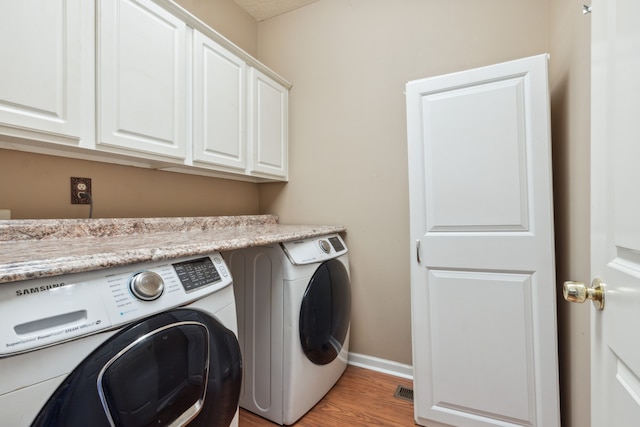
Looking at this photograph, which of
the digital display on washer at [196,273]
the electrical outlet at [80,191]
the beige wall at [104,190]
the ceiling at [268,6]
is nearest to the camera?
the digital display on washer at [196,273]

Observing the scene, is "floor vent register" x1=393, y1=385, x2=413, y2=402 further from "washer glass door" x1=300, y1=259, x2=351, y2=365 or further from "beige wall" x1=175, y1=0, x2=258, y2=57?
"beige wall" x1=175, y1=0, x2=258, y2=57

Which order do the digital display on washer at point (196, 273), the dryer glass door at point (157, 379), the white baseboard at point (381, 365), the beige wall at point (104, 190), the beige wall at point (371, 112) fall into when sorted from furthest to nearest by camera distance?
the white baseboard at point (381, 365) → the beige wall at point (371, 112) → the beige wall at point (104, 190) → the digital display on washer at point (196, 273) → the dryer glass door at point (157, 379)

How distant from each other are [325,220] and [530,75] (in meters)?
1.44

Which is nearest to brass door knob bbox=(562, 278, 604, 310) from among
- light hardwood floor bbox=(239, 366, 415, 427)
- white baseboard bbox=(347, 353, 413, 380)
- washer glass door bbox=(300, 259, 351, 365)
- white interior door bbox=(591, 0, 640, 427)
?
white interior door bbox=(591, 0, 640, 427)

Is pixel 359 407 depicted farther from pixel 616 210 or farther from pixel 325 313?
pixel 616 210

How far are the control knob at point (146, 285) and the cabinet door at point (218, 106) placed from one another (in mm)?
972

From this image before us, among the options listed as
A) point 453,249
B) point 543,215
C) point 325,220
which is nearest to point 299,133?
point 325,220

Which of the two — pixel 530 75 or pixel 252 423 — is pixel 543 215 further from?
pixel 252 423

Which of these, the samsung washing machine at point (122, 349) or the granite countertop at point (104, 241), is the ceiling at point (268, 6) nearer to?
the granite countertop at point (104, 241)

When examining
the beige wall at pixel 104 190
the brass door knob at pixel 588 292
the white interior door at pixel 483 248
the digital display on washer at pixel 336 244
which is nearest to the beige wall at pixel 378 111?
the white interior door at pixel 483 248

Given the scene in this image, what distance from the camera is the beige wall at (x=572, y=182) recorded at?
42.1 inches

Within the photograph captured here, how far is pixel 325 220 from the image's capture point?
Result: 2.21 metres

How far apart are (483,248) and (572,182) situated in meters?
0.44

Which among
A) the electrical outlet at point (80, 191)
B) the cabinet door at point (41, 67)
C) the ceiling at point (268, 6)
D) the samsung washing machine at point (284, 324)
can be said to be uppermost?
the ceiling at point (268, 6)
